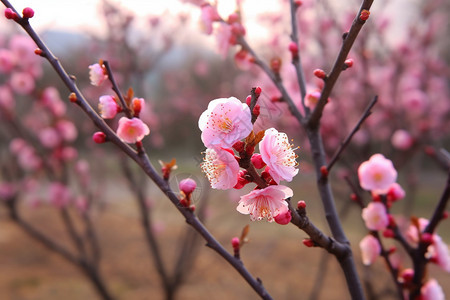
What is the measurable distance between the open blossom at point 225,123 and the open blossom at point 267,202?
8 centimetres

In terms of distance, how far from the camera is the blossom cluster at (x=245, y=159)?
1.78 ft

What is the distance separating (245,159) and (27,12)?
1.59 feet

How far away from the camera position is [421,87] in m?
3.45

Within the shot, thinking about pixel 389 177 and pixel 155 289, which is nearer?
pixel 389 177

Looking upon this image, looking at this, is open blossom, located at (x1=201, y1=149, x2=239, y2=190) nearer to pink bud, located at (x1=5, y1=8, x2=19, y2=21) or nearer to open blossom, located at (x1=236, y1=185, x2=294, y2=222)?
open blossom, located at (x1=236, y1=185, x2=294, y2=222)

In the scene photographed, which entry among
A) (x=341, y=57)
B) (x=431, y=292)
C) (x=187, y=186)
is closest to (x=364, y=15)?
(x=341, y=57)

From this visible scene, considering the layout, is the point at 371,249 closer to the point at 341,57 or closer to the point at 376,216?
the point at 376,216

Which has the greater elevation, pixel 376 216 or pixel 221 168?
pixel 221 168

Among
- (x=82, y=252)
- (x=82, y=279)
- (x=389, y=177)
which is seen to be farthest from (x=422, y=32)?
(x=82, y=279)

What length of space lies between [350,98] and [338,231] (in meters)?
2.67

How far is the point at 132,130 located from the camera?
2.37 ft

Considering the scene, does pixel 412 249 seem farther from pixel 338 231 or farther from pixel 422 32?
pixel 422 32

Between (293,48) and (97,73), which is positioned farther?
(293,48)

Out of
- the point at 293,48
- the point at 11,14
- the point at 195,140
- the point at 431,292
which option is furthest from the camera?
the point at 195,140
